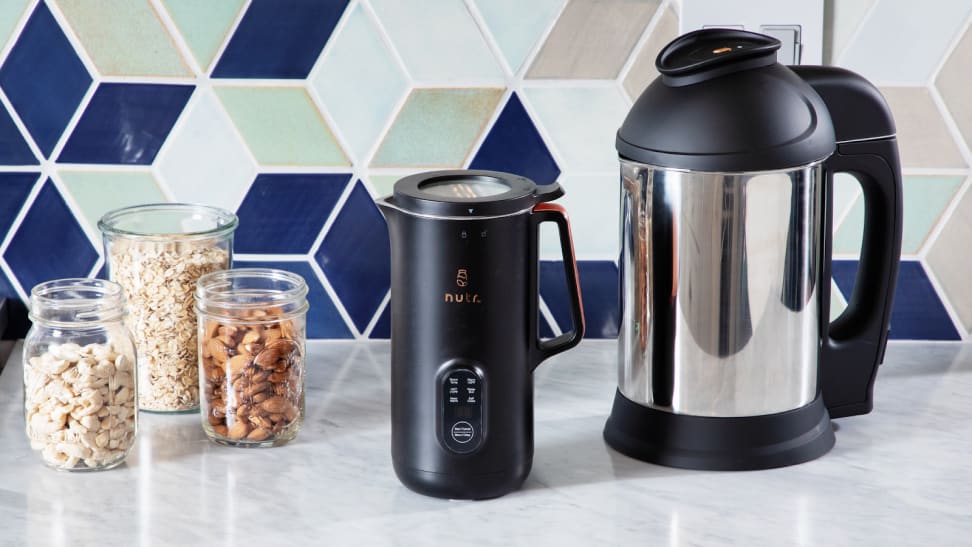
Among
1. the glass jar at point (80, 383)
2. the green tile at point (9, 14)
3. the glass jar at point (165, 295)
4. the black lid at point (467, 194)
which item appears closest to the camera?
the black lid at point (467, 194)

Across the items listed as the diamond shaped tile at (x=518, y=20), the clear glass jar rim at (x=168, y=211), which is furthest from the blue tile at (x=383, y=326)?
the diamond shaped tile at (x=518, y=20)

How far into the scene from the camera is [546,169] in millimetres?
1287

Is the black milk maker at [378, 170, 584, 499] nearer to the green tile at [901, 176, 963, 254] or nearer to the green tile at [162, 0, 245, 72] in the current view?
the green tile at [162, 0, 245, 72]

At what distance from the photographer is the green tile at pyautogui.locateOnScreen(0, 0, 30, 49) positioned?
1.23 m

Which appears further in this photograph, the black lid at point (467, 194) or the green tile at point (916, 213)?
the green tile at point (916, 213)

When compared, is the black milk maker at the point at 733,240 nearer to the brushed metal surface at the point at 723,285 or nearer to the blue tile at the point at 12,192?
the brushed metal surface at the point at 723,285

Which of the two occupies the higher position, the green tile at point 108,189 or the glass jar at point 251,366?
the green tile at point 108,189

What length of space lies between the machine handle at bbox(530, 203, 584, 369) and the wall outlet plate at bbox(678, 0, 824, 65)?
0.43 meters

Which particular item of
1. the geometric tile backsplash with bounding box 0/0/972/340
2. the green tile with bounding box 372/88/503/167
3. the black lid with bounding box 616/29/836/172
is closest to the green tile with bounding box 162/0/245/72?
the geometric tile backsplash with bounding box 0/0/972/340

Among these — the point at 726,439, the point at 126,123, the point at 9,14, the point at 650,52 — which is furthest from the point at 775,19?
the point at 9,14

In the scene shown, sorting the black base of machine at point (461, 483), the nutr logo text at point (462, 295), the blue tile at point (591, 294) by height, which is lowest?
the black base of machine at point (461, 483)

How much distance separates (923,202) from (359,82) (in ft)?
2.14

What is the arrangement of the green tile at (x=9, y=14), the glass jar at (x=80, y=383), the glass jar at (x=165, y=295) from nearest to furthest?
the glass jar at (x=80, y=383), the glass jar at (x=165, y=295), the green tile at (x=9, y=14)

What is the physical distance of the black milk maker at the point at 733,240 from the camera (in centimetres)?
92
